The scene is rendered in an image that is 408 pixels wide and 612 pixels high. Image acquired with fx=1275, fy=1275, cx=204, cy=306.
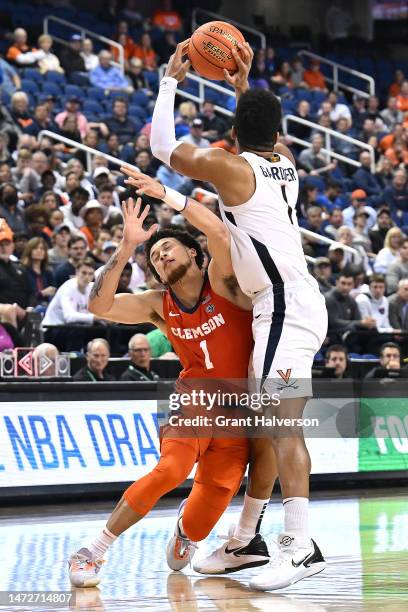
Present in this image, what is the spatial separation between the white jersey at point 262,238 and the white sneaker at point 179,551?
1.42 metres

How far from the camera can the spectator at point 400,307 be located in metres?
15.8

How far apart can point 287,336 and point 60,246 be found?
8280 mm

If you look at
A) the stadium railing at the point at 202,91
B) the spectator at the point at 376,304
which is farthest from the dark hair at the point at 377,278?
the stadium railing at the point at 202,91

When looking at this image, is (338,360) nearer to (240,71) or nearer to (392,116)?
(240,71)

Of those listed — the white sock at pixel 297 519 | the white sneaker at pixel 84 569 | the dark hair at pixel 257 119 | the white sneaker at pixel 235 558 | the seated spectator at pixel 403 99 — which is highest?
the dark hair at pixel 257 119

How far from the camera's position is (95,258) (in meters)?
14.5

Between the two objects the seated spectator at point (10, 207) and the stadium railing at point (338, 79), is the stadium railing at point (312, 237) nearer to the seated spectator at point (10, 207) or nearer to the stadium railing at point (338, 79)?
the seated spectator at point (10, 207)

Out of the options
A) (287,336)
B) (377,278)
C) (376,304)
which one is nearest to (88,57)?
(377,278)

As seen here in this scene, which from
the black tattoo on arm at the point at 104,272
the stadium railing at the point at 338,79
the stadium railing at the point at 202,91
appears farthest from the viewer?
the stadium railing at the point at 338,79

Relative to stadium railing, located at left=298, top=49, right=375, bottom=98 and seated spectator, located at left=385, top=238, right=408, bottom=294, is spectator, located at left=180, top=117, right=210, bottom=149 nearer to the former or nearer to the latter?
seated spectator, located at left=385, top=238, right=408, bottom=294

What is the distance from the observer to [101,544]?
6633 mm

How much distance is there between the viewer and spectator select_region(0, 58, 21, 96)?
721 inches

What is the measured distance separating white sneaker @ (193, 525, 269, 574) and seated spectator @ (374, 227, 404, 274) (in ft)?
35.0

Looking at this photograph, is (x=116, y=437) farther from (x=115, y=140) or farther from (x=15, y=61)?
(x=15, y=61)
